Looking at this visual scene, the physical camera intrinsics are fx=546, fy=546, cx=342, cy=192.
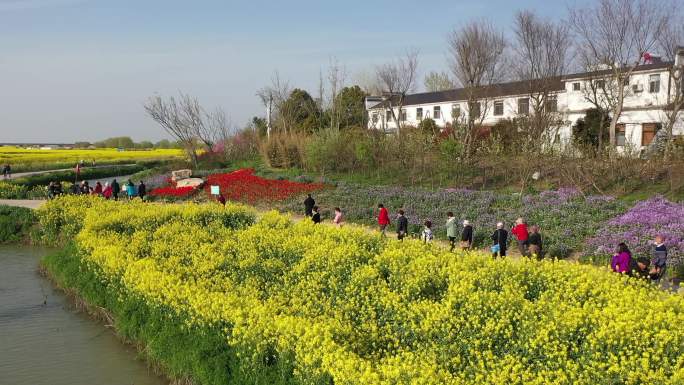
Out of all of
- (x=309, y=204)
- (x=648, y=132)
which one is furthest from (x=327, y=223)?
(x=648, y=132)

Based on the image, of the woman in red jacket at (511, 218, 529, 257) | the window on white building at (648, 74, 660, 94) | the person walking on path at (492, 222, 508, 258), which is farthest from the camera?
the window on white building at (648, 74, 660, 94)

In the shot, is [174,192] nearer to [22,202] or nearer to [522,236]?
[22,202]

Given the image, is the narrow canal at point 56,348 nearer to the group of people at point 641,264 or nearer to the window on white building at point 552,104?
the group of people at point 641,264

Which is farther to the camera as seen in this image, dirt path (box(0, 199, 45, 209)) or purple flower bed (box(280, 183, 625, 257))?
dirt path (box(0, 199, 45, 209))

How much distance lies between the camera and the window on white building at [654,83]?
34.8 meters

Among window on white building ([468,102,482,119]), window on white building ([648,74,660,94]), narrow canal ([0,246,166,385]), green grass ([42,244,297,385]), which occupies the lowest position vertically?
narrow canal ([0,246,166,385])

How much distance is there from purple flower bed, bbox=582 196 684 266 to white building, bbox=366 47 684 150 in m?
7.95

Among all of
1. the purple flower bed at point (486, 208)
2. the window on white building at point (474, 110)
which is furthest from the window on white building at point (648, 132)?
the purple flower bed at point (486, 208)

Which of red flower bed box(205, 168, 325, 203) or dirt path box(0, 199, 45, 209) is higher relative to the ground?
red flower bed box(205, 168, 325, 203)

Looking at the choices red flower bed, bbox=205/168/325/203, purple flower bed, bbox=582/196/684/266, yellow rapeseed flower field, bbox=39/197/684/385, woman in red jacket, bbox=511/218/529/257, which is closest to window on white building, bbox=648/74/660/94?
purple flower bed, bbox=582/196/684/266

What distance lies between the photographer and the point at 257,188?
30000 mm

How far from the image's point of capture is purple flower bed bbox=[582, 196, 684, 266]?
48.0 feet

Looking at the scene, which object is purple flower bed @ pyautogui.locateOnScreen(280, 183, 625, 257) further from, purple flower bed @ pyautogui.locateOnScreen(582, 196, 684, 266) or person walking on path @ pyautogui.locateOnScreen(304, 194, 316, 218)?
person walking on path @ pyautogui.locateOnScreen(304, 194, 316, 218)

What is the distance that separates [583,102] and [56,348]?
38.1m
